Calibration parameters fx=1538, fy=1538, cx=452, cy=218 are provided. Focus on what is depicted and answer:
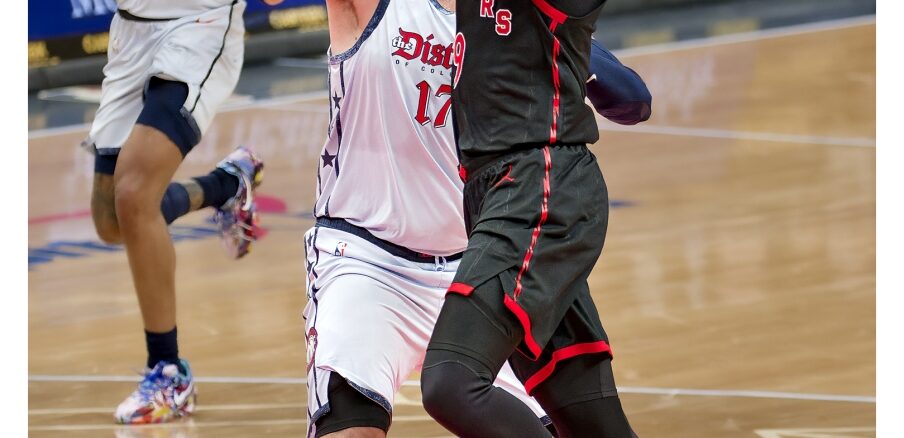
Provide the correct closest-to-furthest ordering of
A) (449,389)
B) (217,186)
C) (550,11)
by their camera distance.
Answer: (449,389)
(550,11)
(217,186)

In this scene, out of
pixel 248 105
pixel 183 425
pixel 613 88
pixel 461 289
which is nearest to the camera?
pixel 461 289

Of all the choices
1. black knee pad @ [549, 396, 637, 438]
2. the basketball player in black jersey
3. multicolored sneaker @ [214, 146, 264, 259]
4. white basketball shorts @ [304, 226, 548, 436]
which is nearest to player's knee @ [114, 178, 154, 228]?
multicolored sneaker @ [214, 146, 264, 259]

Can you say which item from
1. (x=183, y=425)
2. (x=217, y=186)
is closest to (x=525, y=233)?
(x=183, y=425)

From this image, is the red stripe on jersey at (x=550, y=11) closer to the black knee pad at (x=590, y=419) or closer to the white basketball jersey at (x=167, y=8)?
the black knee pad at (x=590, y=419)

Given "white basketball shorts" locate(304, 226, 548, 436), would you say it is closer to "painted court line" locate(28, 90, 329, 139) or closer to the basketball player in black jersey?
the basketball player in black jersey

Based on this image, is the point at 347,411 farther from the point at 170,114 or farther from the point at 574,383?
the point at 170,114

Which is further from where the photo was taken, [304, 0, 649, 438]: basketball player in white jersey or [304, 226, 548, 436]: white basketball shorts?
[304, 0, 649, 438]: basketball player in white jersey

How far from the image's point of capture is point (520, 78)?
3246 mm

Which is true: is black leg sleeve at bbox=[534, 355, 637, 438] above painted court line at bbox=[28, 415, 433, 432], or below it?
above

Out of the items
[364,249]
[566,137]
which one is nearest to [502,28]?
[566,137]

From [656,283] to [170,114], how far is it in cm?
247

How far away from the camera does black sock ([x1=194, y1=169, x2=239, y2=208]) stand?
226 inches

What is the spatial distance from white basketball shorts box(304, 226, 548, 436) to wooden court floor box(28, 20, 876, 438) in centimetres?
117

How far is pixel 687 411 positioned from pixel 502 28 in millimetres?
2098
